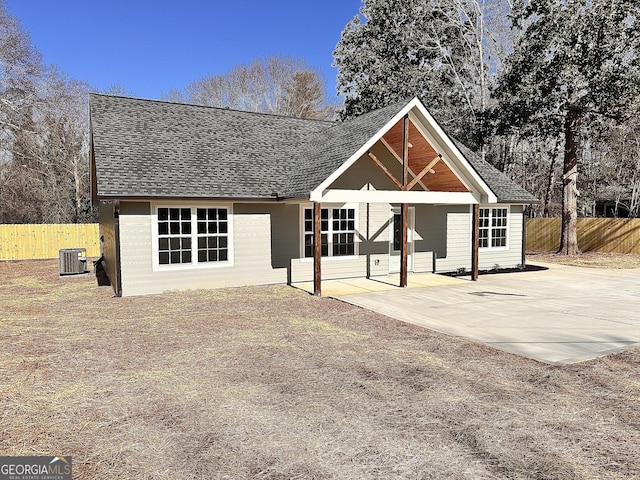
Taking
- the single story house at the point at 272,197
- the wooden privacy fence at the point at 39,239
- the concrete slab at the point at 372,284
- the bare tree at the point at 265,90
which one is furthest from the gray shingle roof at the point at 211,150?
the bare tree at the point at 265,90

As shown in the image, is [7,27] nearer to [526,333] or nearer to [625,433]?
[526,333]

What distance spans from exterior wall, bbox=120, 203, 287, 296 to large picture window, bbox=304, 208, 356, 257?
0.89 meters

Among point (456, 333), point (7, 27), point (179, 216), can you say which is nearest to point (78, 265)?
point (179, 216)

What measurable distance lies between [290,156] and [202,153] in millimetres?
3096

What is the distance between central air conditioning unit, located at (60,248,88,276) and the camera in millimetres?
15352

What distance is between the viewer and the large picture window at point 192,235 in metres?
11.6

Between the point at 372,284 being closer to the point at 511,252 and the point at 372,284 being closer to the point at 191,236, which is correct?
the point at 191,236

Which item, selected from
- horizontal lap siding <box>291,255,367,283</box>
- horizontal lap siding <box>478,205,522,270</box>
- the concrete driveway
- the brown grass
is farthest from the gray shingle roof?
the brown grass

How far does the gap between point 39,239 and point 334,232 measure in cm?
1739

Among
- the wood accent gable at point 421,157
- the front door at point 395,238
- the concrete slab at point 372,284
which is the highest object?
the wood accent gable at point 421,157

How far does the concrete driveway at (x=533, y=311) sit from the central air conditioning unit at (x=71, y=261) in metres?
10.5

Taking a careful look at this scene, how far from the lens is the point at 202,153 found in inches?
532

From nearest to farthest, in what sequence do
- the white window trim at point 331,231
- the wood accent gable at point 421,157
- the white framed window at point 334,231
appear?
the wood accent gable at point 421,157
the white window trim at point 331,231
the white framed window at point 334,231

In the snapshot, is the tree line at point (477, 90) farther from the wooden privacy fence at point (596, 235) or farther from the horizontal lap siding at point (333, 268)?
the horizontal lap siding at point (333, 268)
